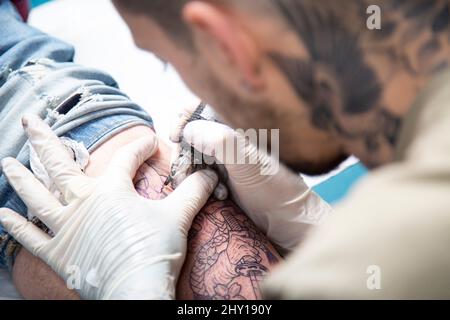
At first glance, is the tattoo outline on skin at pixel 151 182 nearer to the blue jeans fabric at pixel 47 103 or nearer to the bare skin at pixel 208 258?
the bare skin at pixel 208 258

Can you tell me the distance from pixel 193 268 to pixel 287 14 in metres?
0.60

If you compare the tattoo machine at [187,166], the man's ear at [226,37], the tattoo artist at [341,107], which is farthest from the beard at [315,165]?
the tattoo machine at [187,166]

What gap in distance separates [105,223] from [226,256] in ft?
0.88

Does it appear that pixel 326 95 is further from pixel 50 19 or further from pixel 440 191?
pixel 50 19

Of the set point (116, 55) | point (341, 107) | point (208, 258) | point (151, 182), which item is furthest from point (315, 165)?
point (116, 55)

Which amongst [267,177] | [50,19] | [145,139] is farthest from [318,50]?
[50,19]

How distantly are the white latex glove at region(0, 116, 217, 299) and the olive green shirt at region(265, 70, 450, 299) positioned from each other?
1.46 feet

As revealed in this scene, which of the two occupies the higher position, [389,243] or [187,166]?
[389,243]

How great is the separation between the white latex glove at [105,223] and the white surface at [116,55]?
19.3 inches

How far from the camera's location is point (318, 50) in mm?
649

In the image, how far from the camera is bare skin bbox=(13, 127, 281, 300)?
998 millimetres

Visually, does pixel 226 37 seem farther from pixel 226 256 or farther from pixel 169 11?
pixel 226 256

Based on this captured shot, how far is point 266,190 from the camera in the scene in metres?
1.12

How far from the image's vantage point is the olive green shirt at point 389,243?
1.69 feet
